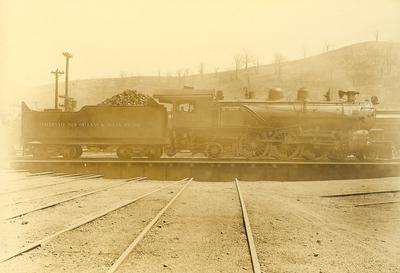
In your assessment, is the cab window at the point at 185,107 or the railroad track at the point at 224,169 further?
the cab window at the point at 185,107

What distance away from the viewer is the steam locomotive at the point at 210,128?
19.4 m

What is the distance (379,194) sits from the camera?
514 inches

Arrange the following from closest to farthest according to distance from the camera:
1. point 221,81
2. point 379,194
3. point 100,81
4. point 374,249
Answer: point 374,249 → point 379,194 → point 221,81 → point 100,81

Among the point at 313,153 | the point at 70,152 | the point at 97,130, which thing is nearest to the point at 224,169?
the point at 313,153

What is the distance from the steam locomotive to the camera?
1938cm

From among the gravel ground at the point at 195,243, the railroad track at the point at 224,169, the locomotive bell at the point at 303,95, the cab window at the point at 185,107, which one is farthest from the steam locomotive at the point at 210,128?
the gravel ground at the point at 195,243

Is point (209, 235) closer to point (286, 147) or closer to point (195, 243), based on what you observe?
point (195, 243)

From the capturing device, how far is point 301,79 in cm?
10294

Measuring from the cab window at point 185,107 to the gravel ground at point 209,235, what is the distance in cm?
790

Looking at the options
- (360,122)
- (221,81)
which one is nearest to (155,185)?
(360,122)

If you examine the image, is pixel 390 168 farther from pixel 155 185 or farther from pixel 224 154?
pixel 155 185

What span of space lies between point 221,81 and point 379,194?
95.8m

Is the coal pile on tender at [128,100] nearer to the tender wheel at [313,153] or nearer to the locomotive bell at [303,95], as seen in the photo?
the locomotive bell at [303,95]

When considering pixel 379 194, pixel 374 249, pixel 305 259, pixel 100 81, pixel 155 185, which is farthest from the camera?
pixel 100 81
